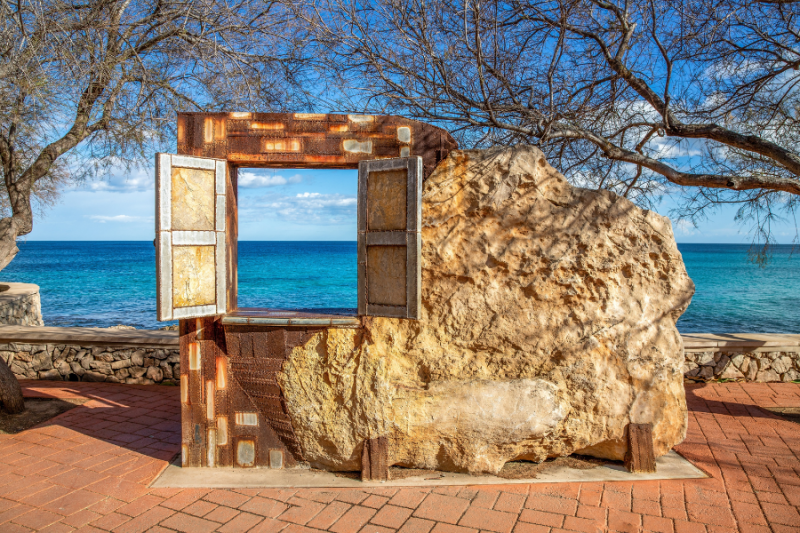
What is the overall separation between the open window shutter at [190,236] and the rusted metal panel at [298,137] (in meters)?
0.24

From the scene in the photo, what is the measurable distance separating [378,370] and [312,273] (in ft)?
128

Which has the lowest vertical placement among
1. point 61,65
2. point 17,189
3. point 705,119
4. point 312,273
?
point 312,273

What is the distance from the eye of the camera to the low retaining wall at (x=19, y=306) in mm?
9555

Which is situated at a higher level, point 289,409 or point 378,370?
point 378,370

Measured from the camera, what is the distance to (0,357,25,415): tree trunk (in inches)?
191

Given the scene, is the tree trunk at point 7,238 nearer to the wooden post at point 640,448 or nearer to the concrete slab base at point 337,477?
the concrete slab base at point 337,477

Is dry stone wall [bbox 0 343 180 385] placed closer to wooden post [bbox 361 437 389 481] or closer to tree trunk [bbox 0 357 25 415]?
Answer: tree trunk [bbox 0 357 25 415]

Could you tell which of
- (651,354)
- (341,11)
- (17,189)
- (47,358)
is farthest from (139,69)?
(651,354)

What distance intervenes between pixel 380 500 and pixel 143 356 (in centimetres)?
430

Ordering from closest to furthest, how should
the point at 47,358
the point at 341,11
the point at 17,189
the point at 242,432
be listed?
the point at 242,432, the point at 341,11, the point at 17,189, the point at 47,358

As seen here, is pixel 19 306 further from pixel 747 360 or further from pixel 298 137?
pixel 747 360

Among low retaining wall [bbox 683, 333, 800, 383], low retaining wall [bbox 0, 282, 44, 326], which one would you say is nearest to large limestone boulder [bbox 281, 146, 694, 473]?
low retaining wall [bbox 683, 333, 800, 383]

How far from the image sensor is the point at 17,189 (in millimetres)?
5496

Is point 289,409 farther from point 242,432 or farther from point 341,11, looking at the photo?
point 341,11
